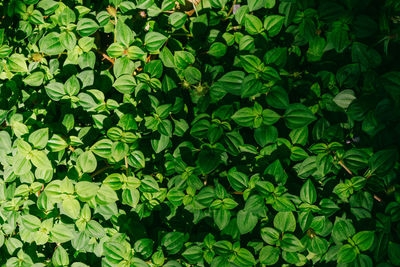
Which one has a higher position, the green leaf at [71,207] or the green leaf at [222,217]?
the green leaf at [71,207]

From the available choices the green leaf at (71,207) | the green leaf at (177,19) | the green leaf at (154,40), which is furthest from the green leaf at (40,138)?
the green leaf at (177,19)

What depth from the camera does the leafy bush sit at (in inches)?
55.5

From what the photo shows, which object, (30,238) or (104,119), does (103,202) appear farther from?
(30,238)

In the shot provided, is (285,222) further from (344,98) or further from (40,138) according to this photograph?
(40,138)

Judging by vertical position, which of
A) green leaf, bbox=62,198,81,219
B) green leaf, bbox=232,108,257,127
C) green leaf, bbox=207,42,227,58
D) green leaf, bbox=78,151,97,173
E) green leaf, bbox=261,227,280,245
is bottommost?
green leaf, bbox=261,227,280,245

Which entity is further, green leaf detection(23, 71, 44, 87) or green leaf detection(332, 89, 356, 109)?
green leaf detection(23, 71, 44, 87)

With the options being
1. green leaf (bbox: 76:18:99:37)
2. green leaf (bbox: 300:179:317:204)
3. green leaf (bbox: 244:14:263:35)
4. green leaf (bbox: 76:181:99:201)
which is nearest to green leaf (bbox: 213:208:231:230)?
green leaf (bbox: 300:179:317:204)

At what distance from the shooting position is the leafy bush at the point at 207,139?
1.41m

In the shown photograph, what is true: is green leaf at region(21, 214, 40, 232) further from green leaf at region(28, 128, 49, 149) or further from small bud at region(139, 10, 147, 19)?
small bud at region(139, 10, 147, 19)

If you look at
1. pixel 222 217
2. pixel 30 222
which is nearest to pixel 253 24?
pixel 222 217

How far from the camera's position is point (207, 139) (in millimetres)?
1602

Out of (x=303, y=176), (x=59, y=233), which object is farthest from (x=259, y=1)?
(x=59, y=233)

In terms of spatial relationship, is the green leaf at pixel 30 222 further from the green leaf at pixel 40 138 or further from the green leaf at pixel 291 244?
the green leaf at pixel 291 244

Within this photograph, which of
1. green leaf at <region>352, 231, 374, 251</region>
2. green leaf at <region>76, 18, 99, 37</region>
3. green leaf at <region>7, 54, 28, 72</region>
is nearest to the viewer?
green leaf at <region>352, 231, 374, 251</region>
